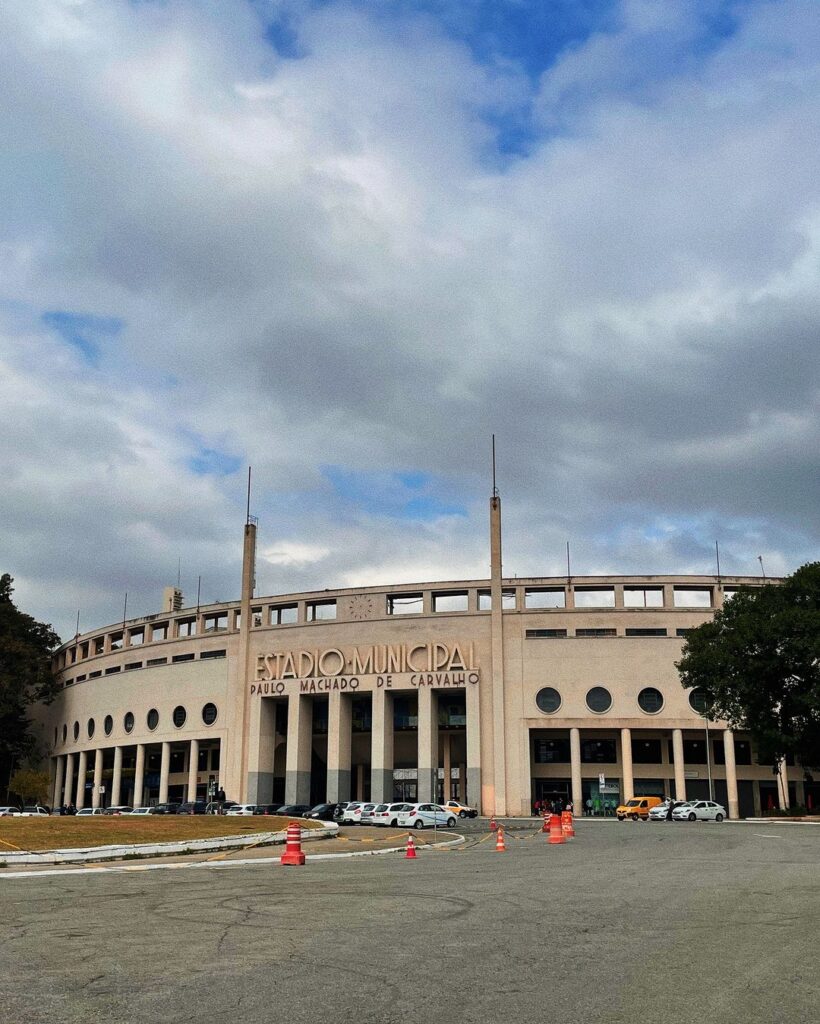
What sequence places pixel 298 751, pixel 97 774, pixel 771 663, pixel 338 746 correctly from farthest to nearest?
pixel 97 774 → pixel 298 751 → pixel 338 746 → pixel 771 663

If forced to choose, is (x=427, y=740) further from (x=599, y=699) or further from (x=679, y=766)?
(x=679, y=766)

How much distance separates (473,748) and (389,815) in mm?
23877

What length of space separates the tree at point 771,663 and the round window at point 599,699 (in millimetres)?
17309

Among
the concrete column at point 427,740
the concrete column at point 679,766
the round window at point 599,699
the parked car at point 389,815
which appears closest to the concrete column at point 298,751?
the concrete column at point 427,740

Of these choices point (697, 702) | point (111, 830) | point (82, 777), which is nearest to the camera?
point (111, 830)

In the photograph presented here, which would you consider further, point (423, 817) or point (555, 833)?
point (423, 817)

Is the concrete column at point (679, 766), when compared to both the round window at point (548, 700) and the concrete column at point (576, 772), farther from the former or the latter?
the round window at point (548, 700)

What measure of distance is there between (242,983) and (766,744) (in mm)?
58598

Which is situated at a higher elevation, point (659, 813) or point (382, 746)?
point (382, 746)

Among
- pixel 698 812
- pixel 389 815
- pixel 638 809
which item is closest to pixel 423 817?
pixel 389 815

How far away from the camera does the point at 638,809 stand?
62219mm

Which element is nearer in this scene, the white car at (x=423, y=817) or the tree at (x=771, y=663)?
the white car at (x=423, y=817)

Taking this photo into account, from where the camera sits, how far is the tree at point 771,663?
57188 mm

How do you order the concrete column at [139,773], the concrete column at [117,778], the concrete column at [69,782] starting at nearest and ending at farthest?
the concrete column at [139,773] < the concrete column at [117,778] < the concrete column at [69,782]
